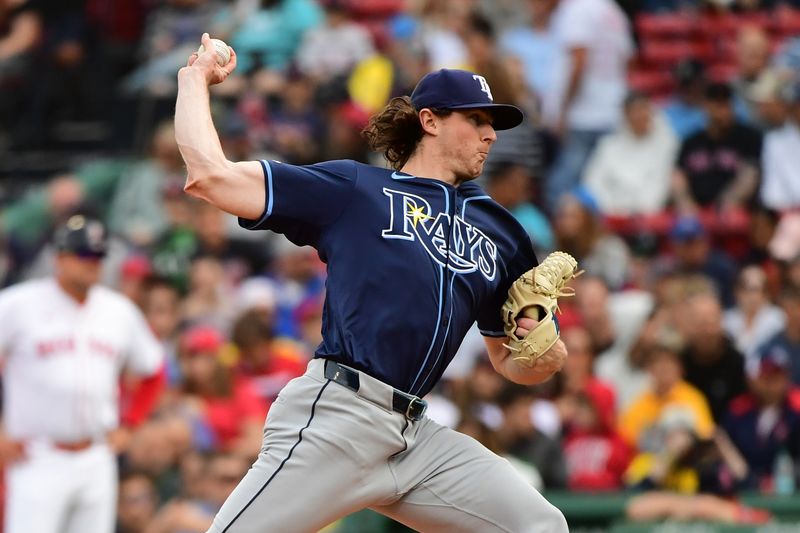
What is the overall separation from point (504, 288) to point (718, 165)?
6.29 m

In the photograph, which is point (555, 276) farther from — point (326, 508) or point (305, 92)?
point (305, 92)

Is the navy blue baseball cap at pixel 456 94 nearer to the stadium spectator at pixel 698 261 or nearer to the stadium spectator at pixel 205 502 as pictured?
the stadium spectator at pixel 205 502

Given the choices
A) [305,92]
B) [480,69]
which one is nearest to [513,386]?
[480,69]

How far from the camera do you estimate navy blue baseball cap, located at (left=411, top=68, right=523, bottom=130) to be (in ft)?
15.8

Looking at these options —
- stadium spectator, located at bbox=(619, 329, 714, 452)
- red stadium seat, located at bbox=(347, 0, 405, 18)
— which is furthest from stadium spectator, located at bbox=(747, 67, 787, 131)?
red stadium seat, located at bbox=(347, 0, 405, 18)

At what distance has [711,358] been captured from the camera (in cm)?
890

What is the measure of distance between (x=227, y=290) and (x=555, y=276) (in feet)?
18.9

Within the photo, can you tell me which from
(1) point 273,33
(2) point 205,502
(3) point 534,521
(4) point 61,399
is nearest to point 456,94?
(3) point 534,521

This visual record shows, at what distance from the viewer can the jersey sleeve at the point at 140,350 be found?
8.03 meters

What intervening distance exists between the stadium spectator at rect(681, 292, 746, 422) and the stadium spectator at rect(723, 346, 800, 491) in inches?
4.5

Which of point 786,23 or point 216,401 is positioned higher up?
point 786,23

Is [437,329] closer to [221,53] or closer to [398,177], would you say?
[398,177]

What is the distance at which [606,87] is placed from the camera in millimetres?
12117

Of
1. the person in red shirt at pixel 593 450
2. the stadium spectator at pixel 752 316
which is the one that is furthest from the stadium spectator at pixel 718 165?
the person in red shirt at pixel 593 450
